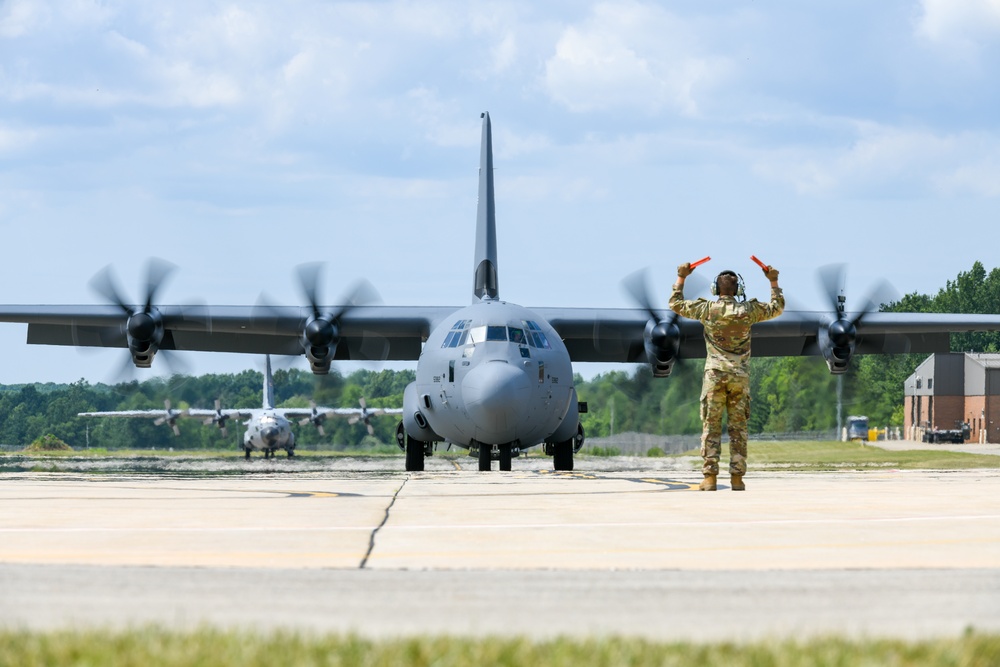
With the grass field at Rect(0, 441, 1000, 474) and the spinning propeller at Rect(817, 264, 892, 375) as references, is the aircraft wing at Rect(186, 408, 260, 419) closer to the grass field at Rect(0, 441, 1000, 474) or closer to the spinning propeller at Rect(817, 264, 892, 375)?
the grass field at Rect(0, 441, 1000, 474)

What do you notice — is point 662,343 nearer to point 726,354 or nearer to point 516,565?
point 726,354

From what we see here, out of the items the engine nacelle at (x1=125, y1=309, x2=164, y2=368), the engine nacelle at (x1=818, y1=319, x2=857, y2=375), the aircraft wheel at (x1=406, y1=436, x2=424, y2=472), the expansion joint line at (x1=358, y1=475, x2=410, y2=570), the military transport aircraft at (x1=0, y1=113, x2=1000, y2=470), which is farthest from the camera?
the engine nacelle at (x1=818, y1=319, x2=857, y2=375)

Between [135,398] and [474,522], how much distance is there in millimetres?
46594

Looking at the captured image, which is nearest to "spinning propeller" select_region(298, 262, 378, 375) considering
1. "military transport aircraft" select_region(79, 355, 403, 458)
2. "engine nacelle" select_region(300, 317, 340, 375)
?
"engine nacelle" select_region(300, 317, 340, 375)

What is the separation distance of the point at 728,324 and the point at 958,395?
95.2 metres

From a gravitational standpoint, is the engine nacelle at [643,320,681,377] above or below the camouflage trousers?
above

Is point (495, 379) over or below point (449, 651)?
over

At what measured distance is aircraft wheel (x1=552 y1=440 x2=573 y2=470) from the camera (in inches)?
1038

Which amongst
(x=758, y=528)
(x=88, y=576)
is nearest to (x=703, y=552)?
(x=758, y=528)

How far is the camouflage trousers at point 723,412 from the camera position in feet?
45.2

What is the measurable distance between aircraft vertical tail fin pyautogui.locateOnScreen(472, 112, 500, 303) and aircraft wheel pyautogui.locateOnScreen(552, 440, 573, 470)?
386 centimetres

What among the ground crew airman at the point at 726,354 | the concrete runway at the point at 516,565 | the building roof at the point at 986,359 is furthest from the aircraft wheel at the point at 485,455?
the building roof at the point at 986,359

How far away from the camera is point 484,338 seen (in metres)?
22.0

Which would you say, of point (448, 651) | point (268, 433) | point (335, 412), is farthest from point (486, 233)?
point (335, 412)
